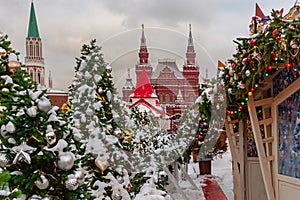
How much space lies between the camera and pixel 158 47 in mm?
2930

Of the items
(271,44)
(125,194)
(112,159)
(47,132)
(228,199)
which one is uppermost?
(271,44)

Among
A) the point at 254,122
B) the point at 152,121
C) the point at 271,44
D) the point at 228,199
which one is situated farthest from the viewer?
the point at 152,121

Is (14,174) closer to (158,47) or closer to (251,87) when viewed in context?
(158,47)

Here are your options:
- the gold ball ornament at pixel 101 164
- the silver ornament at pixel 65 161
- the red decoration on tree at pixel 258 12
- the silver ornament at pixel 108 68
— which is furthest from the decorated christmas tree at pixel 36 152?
the red decoration on tree at pixel 258 12

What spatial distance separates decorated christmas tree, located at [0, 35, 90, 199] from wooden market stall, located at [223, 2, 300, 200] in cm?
A: 191

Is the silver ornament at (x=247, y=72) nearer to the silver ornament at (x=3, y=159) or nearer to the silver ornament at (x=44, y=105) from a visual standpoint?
the silver ornament at (x=44, y=105)

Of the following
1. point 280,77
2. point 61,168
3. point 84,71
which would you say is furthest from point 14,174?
point 280,77

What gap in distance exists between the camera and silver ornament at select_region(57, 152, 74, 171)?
5.85 ft

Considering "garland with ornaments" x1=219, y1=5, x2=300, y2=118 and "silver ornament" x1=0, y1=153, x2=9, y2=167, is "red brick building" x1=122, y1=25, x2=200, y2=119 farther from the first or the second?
"silver ornament" x1=0, y1=153, x2=9, y2=167

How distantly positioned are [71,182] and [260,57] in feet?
6.75

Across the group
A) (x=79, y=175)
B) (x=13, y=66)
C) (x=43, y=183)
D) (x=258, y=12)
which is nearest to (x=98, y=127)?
(x=13, y=66)

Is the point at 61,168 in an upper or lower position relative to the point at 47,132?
lower

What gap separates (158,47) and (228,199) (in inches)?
149

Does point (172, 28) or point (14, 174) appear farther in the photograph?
point (172, 28)
